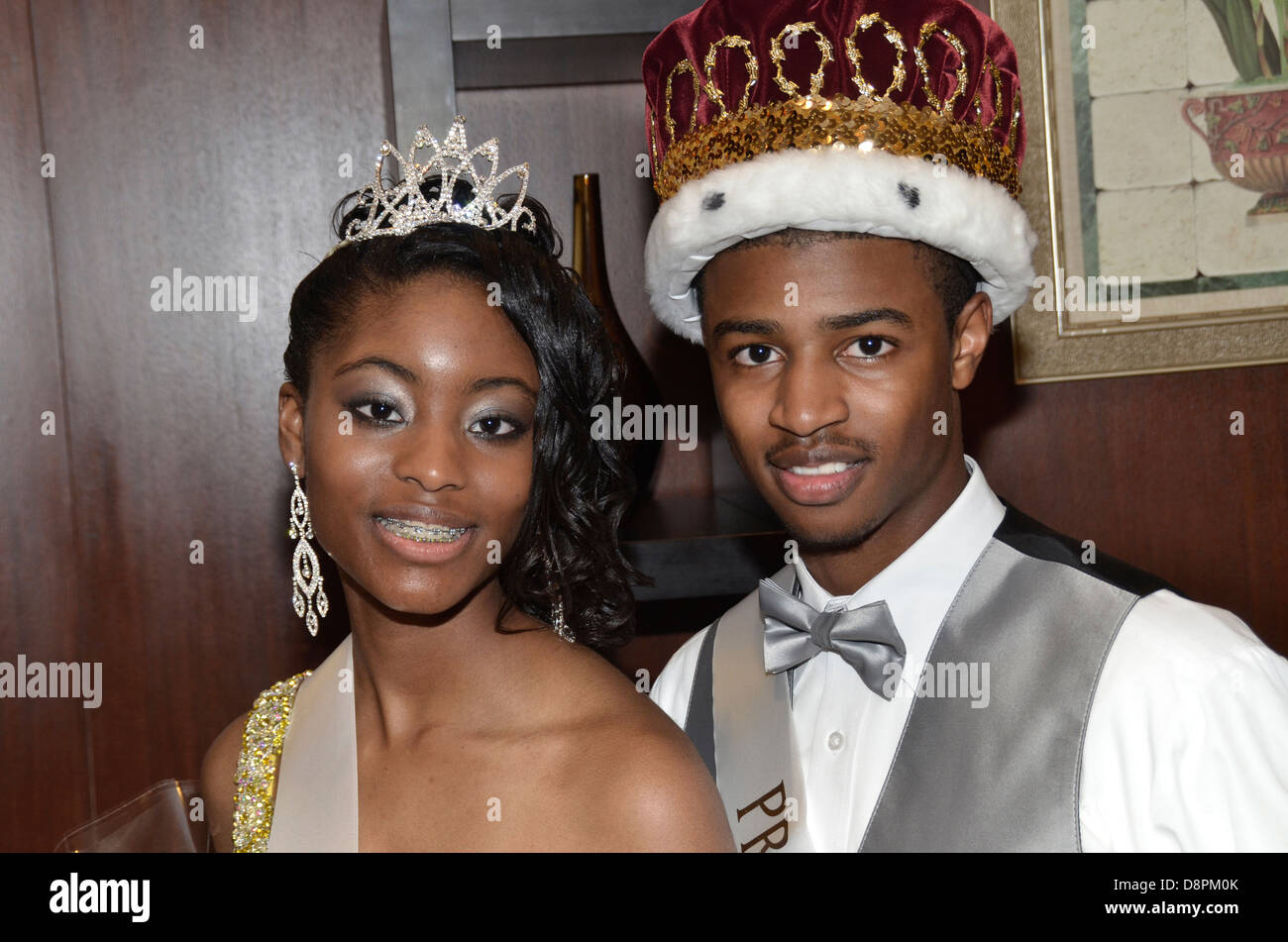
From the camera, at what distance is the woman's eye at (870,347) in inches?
46.9

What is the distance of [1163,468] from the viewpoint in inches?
79.7

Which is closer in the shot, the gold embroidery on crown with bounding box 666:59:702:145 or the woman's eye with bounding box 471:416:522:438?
the woman's eye with bounding box 471:416:522:438

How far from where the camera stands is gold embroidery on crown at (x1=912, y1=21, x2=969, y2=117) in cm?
122

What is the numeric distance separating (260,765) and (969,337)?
33.6 inches

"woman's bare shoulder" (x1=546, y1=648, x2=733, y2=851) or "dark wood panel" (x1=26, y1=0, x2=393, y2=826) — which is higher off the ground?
"dark wood panel" (x1=26, y1=0, x2=393, y2=826)

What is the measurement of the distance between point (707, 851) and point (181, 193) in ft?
4.28

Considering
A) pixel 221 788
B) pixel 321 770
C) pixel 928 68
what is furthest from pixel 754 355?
pixel 221 788

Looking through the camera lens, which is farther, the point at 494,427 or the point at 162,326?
the point at 162,326

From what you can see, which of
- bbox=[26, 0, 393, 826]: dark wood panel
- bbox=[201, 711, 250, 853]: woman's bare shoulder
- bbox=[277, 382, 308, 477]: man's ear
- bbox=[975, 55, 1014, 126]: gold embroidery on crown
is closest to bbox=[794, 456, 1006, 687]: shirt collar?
bbox=[975, 55, 1014, 126]: gold embroidery on crown

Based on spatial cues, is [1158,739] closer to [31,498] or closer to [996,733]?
[996,733]

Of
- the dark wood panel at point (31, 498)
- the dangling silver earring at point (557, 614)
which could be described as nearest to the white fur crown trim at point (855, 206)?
the dangling silver earring at point (557, 614)

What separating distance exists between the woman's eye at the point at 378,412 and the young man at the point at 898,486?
1.05 feet

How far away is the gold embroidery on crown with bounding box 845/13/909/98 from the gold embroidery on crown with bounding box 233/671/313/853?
0.86 m

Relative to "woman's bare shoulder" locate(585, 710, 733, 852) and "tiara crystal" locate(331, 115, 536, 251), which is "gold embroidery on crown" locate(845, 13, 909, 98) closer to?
"tiara crystal" locate(331, 115, 536, 251)
